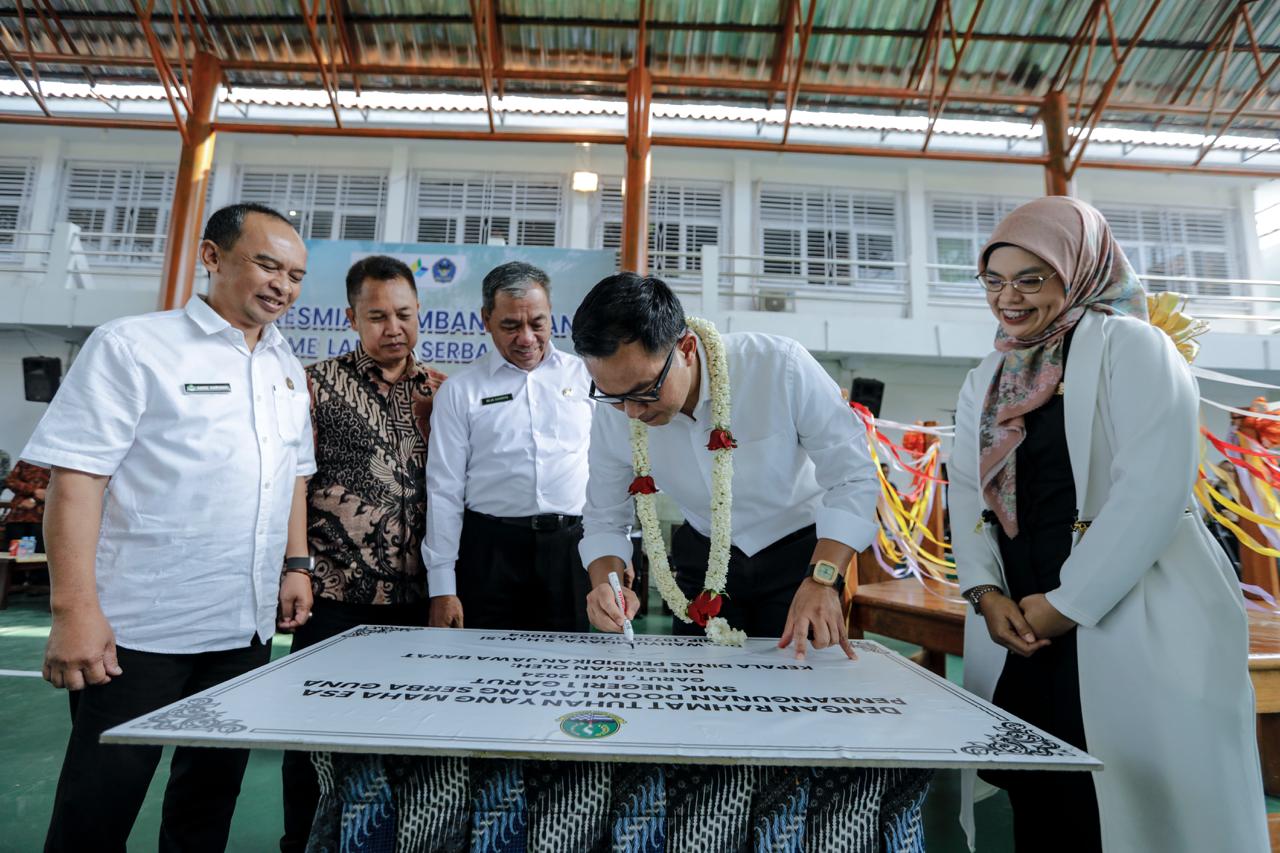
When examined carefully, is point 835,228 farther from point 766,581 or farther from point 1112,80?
point 766,581

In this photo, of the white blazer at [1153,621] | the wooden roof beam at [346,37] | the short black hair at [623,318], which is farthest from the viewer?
the wooden roof beam at [346,37]

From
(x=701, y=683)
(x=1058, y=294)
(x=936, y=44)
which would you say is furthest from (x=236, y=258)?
(x=936, y=44)

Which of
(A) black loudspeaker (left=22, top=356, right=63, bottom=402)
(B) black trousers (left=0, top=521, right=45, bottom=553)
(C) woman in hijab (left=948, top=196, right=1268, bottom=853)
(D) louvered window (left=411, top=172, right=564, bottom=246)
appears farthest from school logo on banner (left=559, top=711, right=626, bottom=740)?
(A) black loudspeaker (left=22, top=356, right=63, bottom=402)

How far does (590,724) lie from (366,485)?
1.12 meters

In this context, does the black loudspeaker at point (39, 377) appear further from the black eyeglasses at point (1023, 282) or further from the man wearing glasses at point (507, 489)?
the black eyeglasses at point (1023, 282)

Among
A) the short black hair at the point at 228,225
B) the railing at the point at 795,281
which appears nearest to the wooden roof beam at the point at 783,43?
the railing at the point at 795,281

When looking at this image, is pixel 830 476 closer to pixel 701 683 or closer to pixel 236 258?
pixel 701 683

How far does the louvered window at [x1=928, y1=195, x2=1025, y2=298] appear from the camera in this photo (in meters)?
8.99

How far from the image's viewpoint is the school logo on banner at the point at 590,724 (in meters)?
0.80

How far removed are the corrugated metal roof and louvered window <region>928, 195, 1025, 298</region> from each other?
3.06m

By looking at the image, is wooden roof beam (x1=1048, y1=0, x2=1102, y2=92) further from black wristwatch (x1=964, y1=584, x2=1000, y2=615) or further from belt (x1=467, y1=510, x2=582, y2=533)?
belt (x1=467, y1=510, x2=582, y2=533)

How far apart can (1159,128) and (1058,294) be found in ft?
24.8

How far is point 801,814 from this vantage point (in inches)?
33.7

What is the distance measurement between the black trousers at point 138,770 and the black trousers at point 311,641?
0.60 ft
